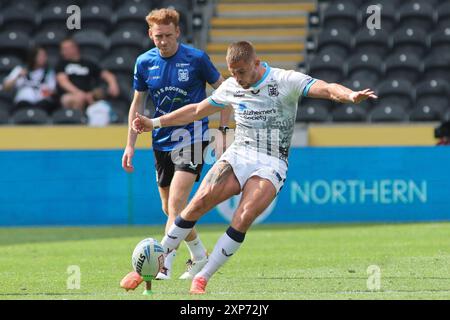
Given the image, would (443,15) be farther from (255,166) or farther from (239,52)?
(239,52)

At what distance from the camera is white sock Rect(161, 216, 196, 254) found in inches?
392

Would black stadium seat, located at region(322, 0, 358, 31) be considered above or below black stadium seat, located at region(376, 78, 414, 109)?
above

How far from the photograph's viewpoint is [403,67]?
22.0 m

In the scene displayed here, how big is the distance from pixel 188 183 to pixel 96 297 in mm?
2277

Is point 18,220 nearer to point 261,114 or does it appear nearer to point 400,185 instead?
point 400,185

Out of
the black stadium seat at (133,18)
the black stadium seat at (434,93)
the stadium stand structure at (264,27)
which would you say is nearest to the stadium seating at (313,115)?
the black stadium seat at (434,93)

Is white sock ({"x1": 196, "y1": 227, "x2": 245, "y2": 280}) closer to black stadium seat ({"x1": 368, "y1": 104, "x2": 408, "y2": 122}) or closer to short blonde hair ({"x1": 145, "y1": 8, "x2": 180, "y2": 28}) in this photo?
short blonde hair ({"x1": 145, "y1": 8, "x2": 180, "y2": 28})

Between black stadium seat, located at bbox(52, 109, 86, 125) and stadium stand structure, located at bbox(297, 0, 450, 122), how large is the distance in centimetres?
381

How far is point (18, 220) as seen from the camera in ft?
62.0

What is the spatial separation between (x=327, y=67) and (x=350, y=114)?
4.31ft

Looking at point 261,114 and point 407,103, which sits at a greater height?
point 261,114

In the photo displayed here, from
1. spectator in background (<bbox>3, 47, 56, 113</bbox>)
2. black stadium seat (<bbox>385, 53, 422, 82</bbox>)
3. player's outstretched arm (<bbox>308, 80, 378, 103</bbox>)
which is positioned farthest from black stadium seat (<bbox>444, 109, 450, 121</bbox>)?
player's outstretched arm (<bbox>308, 80, 378, 103</bbox>)

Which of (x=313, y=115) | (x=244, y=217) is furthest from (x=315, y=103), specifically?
(x=244, y=217)
